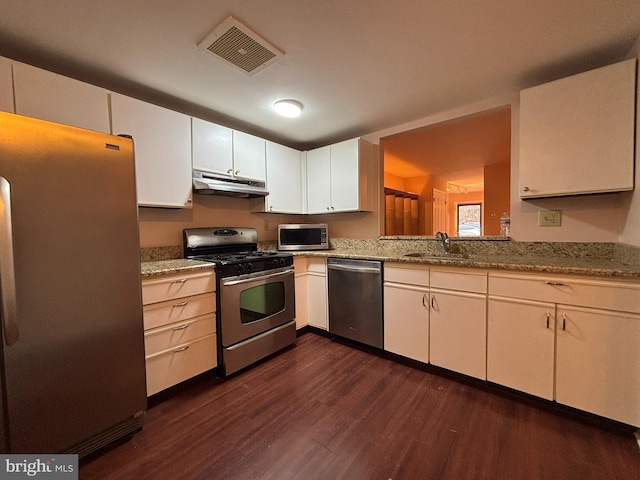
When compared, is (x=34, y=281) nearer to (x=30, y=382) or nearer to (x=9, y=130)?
(x=30, y=382)

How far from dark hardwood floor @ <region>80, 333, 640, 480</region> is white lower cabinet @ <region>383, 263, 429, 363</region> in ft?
0.79

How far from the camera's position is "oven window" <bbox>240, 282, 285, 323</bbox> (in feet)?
6.98

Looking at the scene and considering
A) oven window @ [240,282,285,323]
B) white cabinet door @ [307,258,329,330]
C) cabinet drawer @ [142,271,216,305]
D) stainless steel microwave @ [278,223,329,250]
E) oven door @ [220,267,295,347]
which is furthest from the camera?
stainless steel microwave @ [278,223,329,250]

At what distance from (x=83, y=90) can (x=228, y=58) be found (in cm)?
94

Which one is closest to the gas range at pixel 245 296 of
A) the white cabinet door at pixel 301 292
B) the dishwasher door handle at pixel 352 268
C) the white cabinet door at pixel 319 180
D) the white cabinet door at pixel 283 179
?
the white cabinet door at pixel 301 292

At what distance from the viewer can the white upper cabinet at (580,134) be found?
1569 mm

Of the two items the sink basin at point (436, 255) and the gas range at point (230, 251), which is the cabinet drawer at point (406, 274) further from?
the gas range at point (230, 251)

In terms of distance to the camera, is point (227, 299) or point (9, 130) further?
point (227, 299)

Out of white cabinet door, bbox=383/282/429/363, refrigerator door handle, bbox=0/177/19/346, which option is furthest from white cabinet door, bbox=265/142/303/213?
refrigerator door handle, bbox=0/177/19/346

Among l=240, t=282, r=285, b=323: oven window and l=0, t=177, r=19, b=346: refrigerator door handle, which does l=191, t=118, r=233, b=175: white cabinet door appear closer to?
l=240, t=282, r=285, b=323: oven window

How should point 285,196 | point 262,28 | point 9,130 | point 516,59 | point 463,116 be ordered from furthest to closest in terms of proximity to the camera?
1. point 285,196
2. point 463,116
3. point 516,59
4. point 262,28
5. point 9,130

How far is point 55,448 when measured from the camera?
3.92ft

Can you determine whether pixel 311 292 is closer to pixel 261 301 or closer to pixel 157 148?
pixel 261 301

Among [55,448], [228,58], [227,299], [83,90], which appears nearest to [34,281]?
[55,448]
